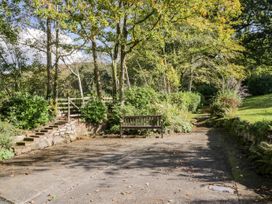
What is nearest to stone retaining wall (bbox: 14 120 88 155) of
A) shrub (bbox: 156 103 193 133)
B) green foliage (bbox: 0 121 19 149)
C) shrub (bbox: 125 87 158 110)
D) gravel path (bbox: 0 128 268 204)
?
green foliage (bbox: 0 121 19 149)

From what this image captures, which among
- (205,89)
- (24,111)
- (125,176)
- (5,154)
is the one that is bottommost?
(125,176)

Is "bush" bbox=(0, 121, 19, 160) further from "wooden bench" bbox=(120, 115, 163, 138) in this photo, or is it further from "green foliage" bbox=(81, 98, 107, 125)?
"wooden bench" bbox=(120, 115, 163, 138)

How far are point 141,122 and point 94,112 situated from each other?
2.16 metres

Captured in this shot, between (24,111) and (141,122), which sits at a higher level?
(24,111)

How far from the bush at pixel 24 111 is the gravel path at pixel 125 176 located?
5.21ft

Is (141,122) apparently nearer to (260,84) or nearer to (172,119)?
(172,119)

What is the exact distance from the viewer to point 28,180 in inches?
253

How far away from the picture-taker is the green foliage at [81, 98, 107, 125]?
13.7 metres

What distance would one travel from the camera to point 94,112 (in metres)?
13.8

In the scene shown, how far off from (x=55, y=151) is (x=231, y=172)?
18.2 ft

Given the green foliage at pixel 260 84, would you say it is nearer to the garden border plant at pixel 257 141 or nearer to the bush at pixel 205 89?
the bush at pixel 205 89

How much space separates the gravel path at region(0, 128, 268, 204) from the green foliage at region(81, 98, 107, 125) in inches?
144

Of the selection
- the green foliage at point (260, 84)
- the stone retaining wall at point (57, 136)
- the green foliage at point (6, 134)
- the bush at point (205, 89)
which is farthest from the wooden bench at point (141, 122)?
the green foliage at point (260, 84)

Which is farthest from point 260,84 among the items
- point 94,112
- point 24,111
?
point 24,111
